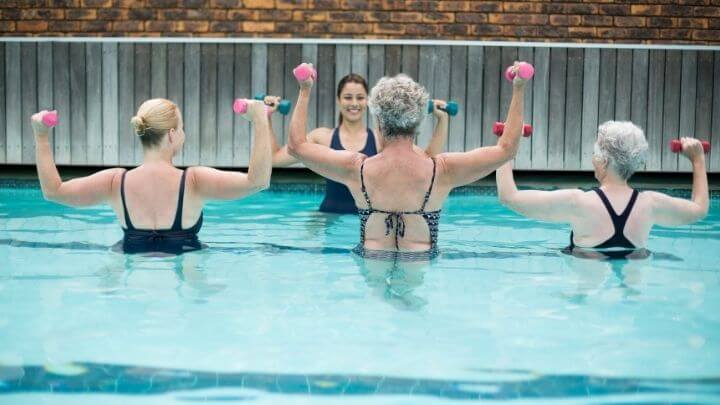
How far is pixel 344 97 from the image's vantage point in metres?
7.11

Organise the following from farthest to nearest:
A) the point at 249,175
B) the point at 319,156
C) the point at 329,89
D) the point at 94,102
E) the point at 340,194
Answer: the point at 94,102 < the point at 329,89 < the point at 340,194 < the point at 319,156 < the point at 249,175

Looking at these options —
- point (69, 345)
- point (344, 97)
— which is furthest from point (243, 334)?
point (344, 97)

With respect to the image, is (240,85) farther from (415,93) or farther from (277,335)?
(277,335)

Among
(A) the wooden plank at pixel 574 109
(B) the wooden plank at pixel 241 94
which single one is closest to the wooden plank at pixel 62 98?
(B) the wooden plank at pixel 241 94

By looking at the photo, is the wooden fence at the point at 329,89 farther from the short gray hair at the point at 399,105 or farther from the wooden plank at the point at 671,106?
the short gray hair at the point at 399,105

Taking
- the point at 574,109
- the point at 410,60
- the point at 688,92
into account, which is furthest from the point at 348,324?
the point at 688,92

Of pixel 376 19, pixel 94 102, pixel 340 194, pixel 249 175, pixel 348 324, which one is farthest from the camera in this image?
pixel 376 19

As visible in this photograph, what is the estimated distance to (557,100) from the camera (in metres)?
9.98

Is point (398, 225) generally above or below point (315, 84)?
below

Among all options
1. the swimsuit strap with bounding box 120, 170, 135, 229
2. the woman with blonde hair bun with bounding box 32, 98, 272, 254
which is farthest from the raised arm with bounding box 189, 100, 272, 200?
the swimsuit strap with bounding box 120, 170, 135, 229

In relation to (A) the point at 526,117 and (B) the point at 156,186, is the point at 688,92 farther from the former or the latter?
(B) the point at 156,186

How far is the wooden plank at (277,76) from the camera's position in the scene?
996 cm

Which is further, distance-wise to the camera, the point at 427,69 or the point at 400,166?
the point at 427,69

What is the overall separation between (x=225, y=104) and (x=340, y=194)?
9.93ft
